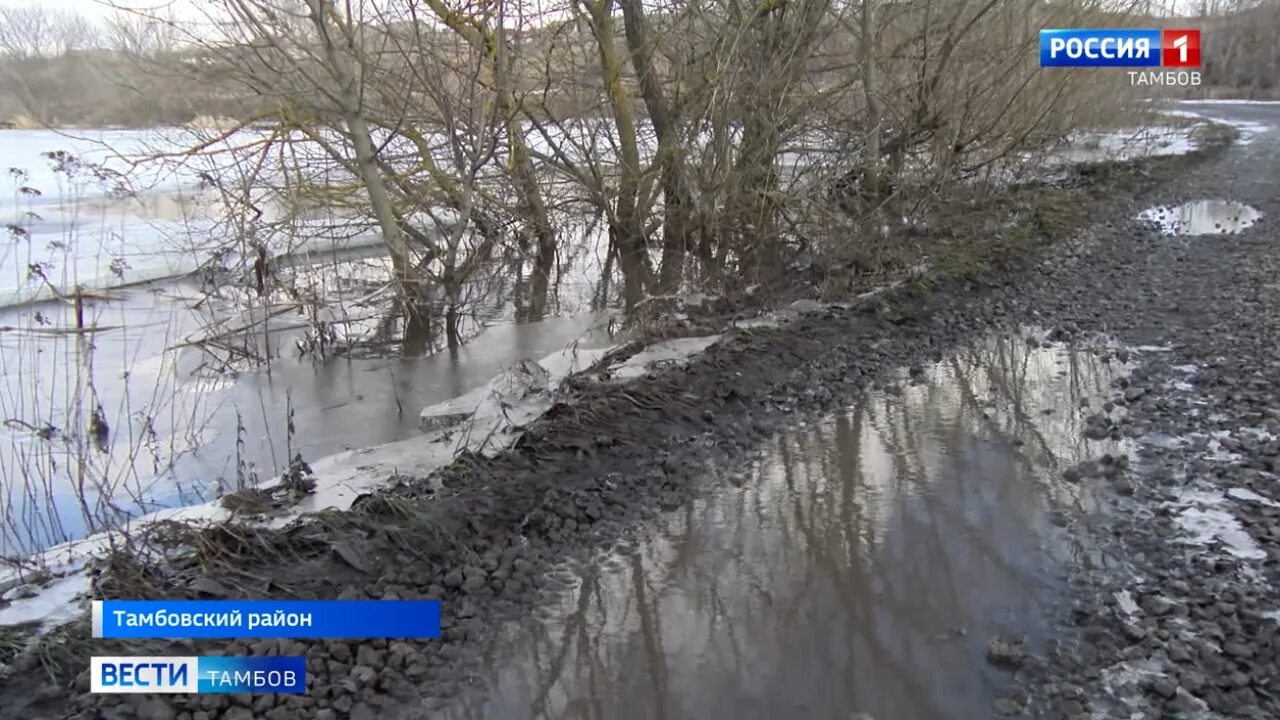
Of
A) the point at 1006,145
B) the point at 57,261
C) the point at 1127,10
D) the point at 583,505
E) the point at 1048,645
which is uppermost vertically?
the point at 1127,10

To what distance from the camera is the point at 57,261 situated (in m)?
10.9

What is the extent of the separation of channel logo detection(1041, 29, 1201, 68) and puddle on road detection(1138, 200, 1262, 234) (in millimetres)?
2694

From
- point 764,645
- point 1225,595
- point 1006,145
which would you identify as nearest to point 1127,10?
point 1006,145

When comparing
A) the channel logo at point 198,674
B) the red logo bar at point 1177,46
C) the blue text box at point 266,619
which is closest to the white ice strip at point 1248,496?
the blue text box at point 266,619

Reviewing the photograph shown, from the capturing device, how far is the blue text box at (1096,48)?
1288 centimetres

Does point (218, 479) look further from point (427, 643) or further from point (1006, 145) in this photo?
point (1006, 145)

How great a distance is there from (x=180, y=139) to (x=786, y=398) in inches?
280

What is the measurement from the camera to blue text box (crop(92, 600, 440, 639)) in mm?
3438

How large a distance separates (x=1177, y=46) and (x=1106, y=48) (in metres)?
11.1

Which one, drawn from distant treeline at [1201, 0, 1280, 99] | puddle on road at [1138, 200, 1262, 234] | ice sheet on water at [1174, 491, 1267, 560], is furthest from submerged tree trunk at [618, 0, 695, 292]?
distant treeline at [1201, 0, 1280, 99]

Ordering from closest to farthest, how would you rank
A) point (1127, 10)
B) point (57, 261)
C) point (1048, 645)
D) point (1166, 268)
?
point (1048, 645) → point (1166, 268) → point (57, 261) → point (1127, 10)

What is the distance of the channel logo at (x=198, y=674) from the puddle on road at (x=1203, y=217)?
12941 mm

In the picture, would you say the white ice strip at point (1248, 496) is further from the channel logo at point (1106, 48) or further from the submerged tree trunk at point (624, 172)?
the channel logo at point (1106, 48)

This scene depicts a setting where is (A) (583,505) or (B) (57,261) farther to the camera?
(B) (57,261)
